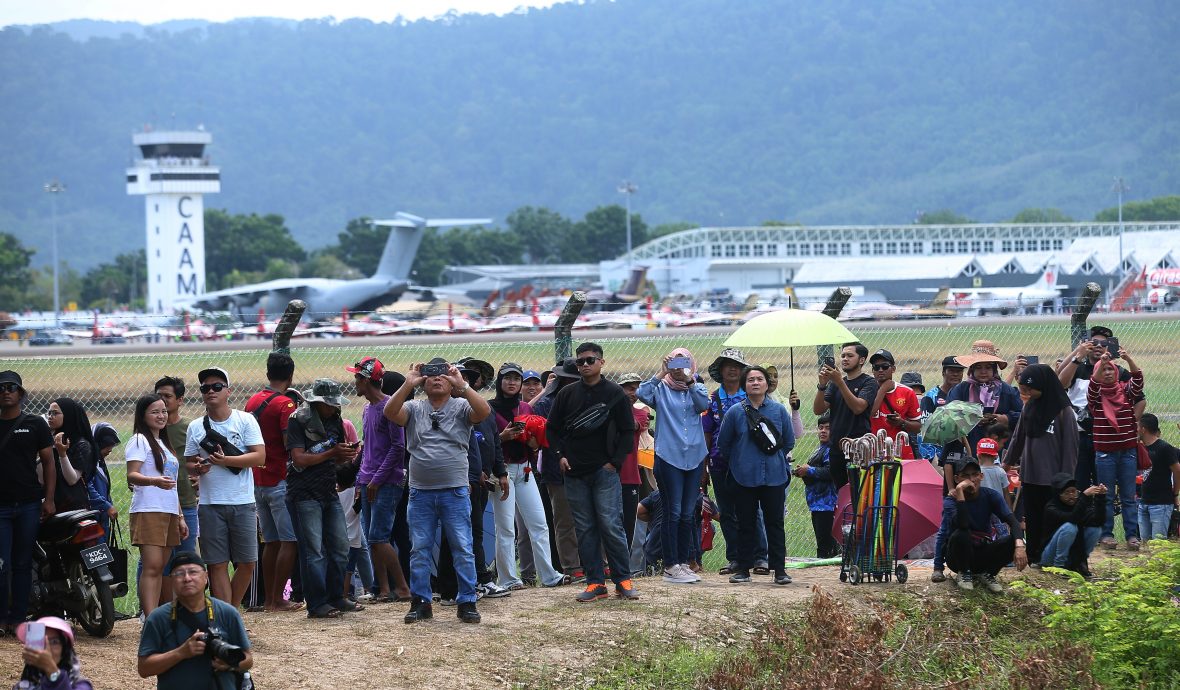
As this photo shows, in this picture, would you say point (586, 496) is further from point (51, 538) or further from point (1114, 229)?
point (1114, 229)

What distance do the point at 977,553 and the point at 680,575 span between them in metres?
2.13

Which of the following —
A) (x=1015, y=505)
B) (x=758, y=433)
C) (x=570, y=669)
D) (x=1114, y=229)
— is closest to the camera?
(x=570, y=669)

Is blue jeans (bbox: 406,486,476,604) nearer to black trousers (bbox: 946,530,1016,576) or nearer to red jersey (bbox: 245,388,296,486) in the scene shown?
red jersey (bbox: 245,388,296,486)

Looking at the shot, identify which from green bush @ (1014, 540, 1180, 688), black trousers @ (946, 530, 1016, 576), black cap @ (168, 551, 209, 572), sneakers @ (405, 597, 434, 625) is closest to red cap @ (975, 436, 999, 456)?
black trousers @ (946, 530, 1016, 576)

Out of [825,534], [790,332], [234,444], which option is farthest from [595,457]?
[825,534]

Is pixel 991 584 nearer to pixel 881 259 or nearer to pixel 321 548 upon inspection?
pixel 321 548

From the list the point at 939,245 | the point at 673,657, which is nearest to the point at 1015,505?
the point at 673,657

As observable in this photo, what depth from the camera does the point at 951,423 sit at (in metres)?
10.6

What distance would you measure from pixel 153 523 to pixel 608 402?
304cm

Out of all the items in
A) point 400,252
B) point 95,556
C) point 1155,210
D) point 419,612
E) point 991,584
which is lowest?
point 991,584

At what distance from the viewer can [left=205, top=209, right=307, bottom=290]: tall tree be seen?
154500mm

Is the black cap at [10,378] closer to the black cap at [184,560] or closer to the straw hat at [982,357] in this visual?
the black cap at [184,560]

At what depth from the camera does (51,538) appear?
8.58m

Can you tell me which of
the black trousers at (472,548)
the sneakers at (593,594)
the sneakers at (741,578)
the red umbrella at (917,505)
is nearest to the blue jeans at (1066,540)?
the red umbrella at (917,505)
